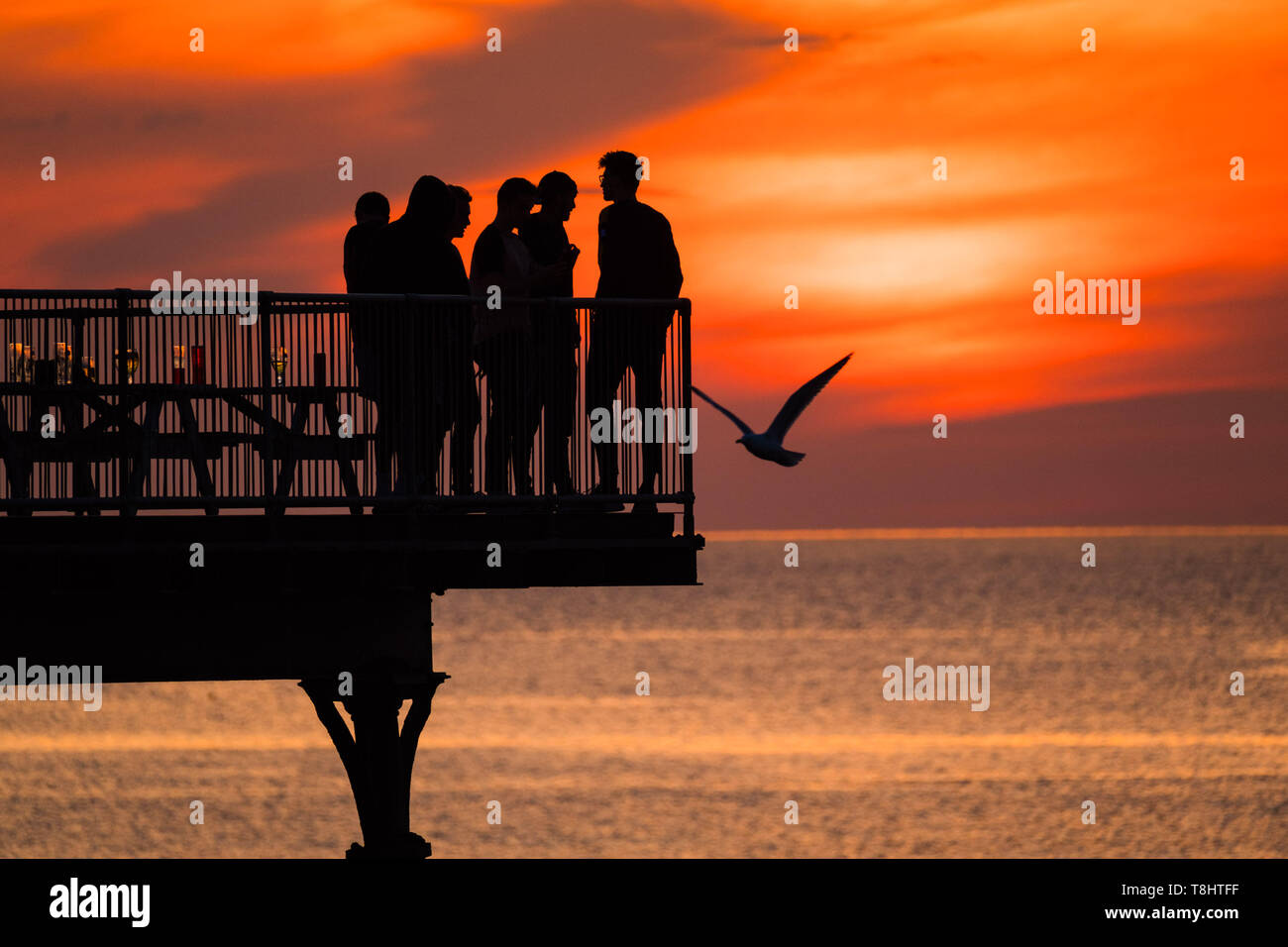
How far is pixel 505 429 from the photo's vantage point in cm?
1494

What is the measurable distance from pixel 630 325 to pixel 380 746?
193 inches

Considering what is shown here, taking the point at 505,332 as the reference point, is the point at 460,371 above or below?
below

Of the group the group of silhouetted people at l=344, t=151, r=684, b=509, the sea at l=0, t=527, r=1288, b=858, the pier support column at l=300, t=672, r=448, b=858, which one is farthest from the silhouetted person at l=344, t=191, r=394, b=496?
the sea at l=0, t=527, r=1288, b=858

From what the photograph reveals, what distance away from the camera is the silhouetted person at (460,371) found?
1480cm

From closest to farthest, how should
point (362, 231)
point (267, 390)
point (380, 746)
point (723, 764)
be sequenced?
1. point (267, 390)
2. point (362, 231)
3. point (380, 746)
4. point (723, 764)

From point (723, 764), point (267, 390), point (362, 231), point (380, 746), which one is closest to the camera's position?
point (267, 390)

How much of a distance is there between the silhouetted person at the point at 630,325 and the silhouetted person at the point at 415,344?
49.5 inches

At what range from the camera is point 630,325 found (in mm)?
15164

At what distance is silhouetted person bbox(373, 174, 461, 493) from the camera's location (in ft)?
48.1

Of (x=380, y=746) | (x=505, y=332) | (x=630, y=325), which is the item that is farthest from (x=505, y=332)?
(x=380, y=746)

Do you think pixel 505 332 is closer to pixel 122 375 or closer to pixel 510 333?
pixel 510 333

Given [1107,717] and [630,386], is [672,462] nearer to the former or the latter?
[630,386]
